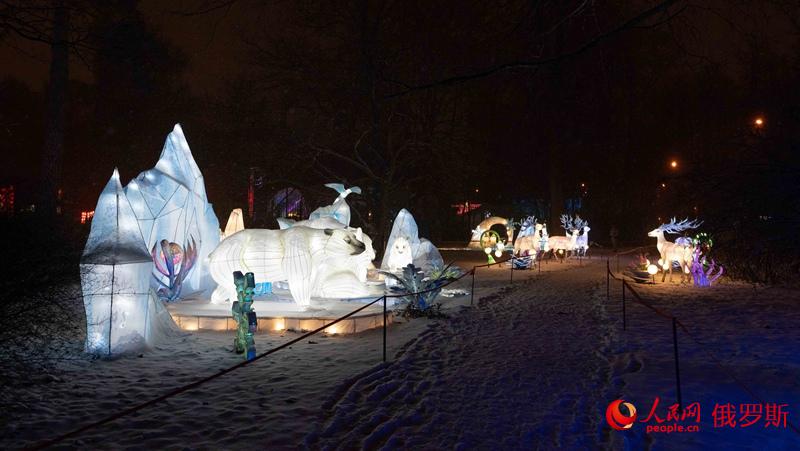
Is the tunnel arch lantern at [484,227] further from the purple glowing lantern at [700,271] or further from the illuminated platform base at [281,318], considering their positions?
the illuminated platform base at [281,318]

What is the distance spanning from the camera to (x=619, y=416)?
476 centimetres

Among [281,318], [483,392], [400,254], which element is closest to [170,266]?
[281,318]

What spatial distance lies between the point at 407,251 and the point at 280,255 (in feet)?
21.0

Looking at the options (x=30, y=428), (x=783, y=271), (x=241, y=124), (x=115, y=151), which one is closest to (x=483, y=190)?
(x=241, y=124)

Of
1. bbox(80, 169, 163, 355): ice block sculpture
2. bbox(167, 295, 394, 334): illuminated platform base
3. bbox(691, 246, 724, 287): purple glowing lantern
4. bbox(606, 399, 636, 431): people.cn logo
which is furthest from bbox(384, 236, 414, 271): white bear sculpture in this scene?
bbox(606, 399, 636, 431): people.cn logo

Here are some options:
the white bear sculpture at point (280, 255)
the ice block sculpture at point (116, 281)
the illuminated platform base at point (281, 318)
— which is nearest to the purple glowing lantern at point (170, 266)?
the illuminated platform base at point (281, 318)

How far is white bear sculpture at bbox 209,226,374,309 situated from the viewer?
8.95 m

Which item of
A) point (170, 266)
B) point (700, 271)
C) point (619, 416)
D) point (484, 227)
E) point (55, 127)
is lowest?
point (619, 416)

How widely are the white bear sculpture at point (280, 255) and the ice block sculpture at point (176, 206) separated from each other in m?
1.58

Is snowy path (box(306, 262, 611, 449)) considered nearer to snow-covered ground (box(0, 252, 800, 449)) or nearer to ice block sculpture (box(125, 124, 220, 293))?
snow-covered ground (box(0, 252, 800, 449))

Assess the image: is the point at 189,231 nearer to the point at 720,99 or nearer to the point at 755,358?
the point at 755,358

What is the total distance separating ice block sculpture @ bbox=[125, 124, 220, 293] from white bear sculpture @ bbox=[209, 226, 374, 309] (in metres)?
1.58

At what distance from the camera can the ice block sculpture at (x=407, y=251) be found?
592 inches

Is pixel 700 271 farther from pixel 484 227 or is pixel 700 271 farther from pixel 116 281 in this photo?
pixel 484 227
